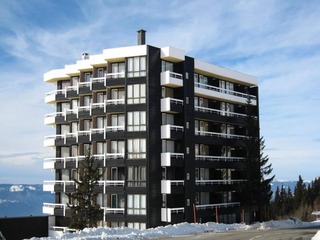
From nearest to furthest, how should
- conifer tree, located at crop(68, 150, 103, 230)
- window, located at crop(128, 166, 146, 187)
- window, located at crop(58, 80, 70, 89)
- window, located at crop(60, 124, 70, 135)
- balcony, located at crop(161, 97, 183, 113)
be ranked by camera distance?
conifer tree, located at crop(68, 150, 103, 230), window, located at crop(128, 166, 146, 187), balcony, located at crop(161, 97, 183, 113), window, located at crop(60, 124, 70, 135), window, located at crop(58, 80, 70, 89)

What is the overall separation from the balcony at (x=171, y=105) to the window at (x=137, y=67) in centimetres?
371

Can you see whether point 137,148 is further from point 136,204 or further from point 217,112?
point 217,112

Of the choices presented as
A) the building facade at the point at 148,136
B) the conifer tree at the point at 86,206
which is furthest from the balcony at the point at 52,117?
the conifer tree at the point at 86,206

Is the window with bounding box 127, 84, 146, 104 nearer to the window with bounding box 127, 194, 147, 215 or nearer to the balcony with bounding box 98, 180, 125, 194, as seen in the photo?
the balcony with bounding box 98, 180, 125, 194

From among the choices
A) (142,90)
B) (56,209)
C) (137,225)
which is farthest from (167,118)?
(56,209)

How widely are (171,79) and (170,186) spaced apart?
37.3 feet

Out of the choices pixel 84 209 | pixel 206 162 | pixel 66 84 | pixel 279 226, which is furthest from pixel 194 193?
pixel 66 84

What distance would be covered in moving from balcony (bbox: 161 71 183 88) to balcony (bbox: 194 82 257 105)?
380 centimetres

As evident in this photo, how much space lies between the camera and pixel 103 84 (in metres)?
53.6

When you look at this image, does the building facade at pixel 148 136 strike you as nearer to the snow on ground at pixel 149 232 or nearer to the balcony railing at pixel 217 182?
the balcony railing at pixel 217 182

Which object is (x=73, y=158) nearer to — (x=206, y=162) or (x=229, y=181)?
(x=206, y=162)

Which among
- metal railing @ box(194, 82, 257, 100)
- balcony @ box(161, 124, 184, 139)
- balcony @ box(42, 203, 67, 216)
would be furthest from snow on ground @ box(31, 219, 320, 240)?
balcony @ box(42, 203, 67, 216)

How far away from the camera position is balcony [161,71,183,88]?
5010 centimetres

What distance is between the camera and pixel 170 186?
49.0 metres
